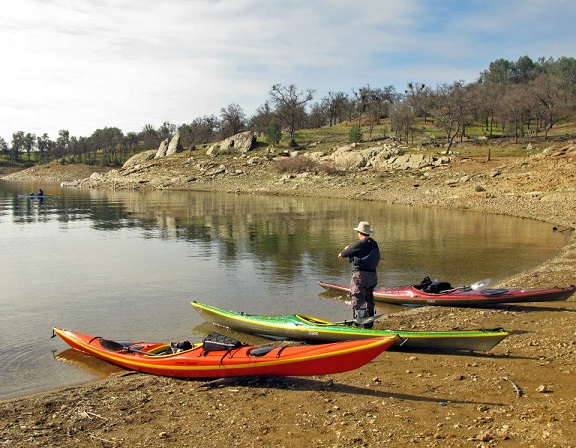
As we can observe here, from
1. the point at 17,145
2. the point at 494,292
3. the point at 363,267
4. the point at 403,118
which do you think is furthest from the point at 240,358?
the point at 17,145

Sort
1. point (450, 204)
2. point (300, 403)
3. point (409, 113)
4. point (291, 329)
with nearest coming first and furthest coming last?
point (300, 403), point (291, 329), point (450, 204), point (409, 113)

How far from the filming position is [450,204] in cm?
3981

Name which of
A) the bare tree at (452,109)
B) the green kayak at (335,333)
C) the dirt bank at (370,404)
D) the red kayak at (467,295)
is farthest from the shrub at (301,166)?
the dirt bank at (370,404)

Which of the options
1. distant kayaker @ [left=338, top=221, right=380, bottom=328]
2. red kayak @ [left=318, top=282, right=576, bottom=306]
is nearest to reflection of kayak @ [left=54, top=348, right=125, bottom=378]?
distant kayaker @ [left=338, top=221, right=380, bottom=328]

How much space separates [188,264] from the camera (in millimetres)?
20422

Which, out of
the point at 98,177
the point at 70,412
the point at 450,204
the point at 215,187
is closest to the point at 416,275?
the point at 70,412

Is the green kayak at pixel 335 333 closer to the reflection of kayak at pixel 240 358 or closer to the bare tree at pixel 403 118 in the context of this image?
the reflection of kayak at pixel 240 358

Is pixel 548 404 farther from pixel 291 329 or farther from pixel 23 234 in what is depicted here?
pixel 23 234

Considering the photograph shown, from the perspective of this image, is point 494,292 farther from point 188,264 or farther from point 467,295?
point 188,264

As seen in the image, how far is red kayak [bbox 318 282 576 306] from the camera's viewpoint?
12539 mm

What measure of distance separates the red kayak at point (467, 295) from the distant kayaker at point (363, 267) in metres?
3.24

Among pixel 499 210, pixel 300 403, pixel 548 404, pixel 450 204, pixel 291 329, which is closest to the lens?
pixel 548 404

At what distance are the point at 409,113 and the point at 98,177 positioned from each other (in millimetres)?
49507

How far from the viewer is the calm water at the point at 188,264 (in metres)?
12.4
